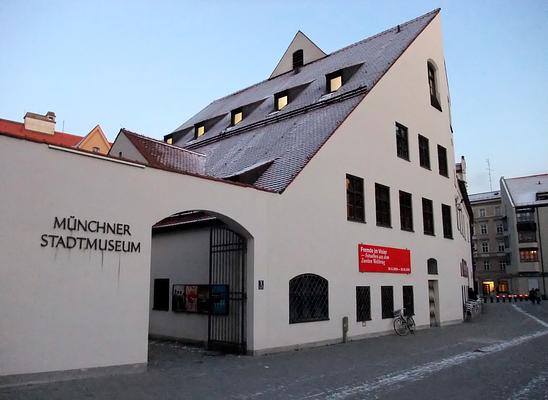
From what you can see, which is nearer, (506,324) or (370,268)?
(370,268)

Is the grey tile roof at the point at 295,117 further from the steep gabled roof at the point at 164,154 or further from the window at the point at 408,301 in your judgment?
the window at the point at 408,301

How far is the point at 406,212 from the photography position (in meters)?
21.8

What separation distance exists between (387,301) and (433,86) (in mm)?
13525

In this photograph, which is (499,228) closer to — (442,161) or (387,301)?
(442,161)

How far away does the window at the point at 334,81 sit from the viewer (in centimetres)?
2170

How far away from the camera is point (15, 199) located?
362 inches

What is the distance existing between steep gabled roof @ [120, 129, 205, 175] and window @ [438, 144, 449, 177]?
12.7m

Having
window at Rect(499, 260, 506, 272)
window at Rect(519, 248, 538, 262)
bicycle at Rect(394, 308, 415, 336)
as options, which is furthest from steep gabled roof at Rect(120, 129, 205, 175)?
window at Rect(499, 260, 506, 272)

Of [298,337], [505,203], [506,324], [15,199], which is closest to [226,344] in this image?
[298,337]

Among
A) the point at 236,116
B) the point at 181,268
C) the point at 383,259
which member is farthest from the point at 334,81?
the point at 181,268

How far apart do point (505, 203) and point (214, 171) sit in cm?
6466

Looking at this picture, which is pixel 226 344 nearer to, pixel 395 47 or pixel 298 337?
pixel 298 337

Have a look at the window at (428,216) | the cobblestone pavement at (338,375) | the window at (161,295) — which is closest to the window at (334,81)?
the window at (428,216)

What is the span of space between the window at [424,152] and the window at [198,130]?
12.1 meters
